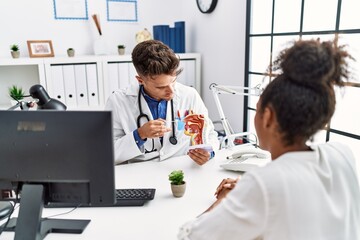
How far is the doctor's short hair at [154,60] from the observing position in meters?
1.70

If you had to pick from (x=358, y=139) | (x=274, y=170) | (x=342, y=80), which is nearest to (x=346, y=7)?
(x=358, y=139)

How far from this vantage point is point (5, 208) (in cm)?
124

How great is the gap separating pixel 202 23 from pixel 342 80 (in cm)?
242

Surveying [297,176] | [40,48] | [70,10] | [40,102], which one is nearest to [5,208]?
[40,102]

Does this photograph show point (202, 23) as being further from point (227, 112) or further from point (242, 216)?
point (242, 216)

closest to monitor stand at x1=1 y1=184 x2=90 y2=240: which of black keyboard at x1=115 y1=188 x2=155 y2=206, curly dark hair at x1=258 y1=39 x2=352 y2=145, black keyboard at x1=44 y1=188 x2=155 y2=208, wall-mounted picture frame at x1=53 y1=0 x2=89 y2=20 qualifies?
black keyboard at x1=44 y1=188 x2=155 y2=208

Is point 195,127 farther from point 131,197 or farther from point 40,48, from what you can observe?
point 40,48

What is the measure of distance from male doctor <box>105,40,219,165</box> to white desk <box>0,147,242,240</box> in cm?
13

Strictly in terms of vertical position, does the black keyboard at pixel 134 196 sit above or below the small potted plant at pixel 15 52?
below

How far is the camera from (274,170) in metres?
0.75

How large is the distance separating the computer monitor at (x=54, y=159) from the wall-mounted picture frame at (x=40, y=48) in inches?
80.6

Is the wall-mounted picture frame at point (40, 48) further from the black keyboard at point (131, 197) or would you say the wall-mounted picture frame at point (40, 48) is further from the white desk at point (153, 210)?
the black keyboard at point (131, 197)

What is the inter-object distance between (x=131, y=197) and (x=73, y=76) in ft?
5.89

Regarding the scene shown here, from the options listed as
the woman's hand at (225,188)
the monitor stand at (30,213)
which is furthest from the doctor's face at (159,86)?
the monitor stand at (30,213)
